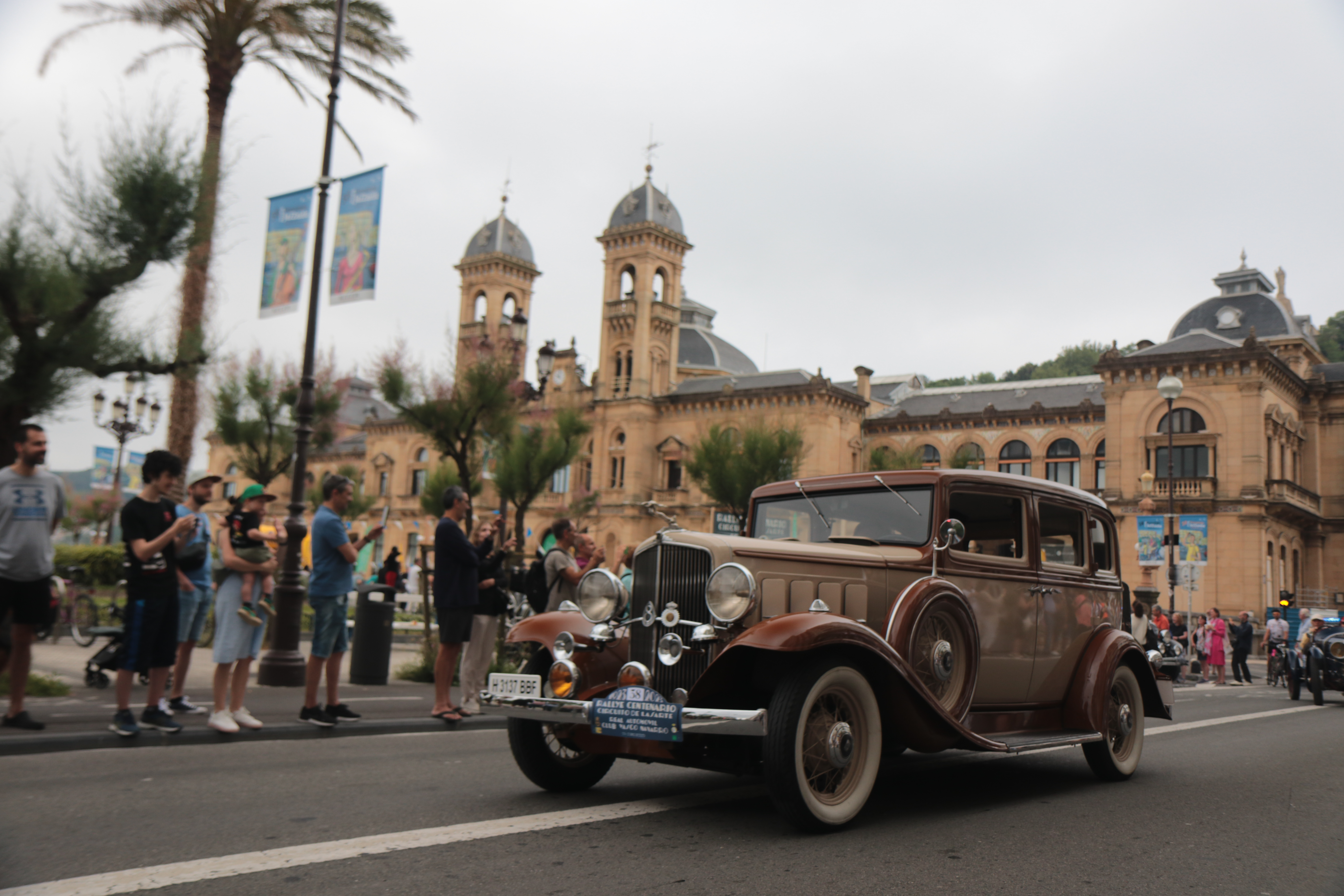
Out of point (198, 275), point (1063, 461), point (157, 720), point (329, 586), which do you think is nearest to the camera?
point (157, 720)

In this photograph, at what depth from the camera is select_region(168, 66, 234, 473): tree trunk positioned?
1107 centimetres

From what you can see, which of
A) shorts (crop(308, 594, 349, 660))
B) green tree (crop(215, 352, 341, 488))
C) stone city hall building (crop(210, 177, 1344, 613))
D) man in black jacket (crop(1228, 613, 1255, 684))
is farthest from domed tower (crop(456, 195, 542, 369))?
shorts (crop(308, 594, 349, 660))

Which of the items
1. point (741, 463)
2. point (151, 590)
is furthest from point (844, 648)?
point (741, 463)

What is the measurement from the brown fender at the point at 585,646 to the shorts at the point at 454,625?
3.33 m

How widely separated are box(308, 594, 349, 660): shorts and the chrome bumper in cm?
322

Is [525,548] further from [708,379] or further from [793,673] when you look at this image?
[793,673]

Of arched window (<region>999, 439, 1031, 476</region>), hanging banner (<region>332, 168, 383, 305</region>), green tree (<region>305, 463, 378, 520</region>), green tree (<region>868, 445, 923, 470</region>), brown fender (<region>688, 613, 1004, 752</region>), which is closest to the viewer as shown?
brown fender (<region>688, 613, 1004, 752</region>)

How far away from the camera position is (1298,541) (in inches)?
1868

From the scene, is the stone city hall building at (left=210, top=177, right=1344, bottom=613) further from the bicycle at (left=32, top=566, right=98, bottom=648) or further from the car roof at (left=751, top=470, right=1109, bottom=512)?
the car roof at (left=751, top=470, right=1109, bottom=512)

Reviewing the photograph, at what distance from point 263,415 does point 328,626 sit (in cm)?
1900

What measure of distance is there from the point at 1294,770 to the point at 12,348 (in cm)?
1194

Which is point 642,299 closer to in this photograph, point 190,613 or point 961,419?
point 961,419

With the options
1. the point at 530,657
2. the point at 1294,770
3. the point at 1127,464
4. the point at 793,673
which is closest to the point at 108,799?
the point at 530,657

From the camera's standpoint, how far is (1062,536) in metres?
7.39
